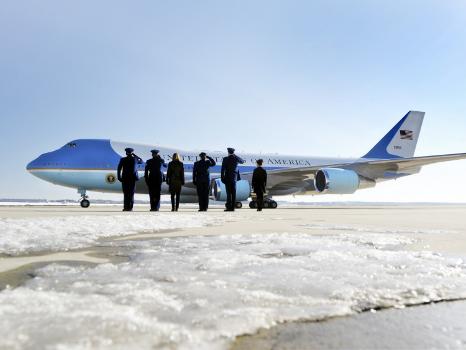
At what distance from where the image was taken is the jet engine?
14750 millimetres

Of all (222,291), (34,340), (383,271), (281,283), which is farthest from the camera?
(383,271)

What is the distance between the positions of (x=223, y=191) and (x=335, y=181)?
12.6ft

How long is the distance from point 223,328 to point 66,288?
559 mm

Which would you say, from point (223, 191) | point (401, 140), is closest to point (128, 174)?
point (223, 191)

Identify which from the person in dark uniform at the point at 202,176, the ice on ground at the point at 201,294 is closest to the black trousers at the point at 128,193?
the person in dark uniform at the point at 202,176

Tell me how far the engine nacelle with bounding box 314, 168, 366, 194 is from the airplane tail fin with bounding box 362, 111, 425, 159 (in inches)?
307

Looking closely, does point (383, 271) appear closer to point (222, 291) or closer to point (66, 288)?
point (222, 291)

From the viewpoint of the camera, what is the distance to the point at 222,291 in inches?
46.6

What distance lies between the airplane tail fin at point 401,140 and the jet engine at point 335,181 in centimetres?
775

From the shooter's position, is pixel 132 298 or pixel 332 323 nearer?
pixel 332 323

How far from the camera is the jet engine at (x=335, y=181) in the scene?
14.8 metres

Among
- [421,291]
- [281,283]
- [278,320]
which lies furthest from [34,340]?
[421,291]

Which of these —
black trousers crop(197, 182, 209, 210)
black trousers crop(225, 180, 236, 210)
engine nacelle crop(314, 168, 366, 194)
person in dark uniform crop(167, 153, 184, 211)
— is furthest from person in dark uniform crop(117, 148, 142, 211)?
engine nacelle crop(314, 168, 366, 194)

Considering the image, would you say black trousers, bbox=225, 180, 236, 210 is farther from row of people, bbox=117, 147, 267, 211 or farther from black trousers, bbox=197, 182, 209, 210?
black trousers, bbox=197, 182, 209, 210
